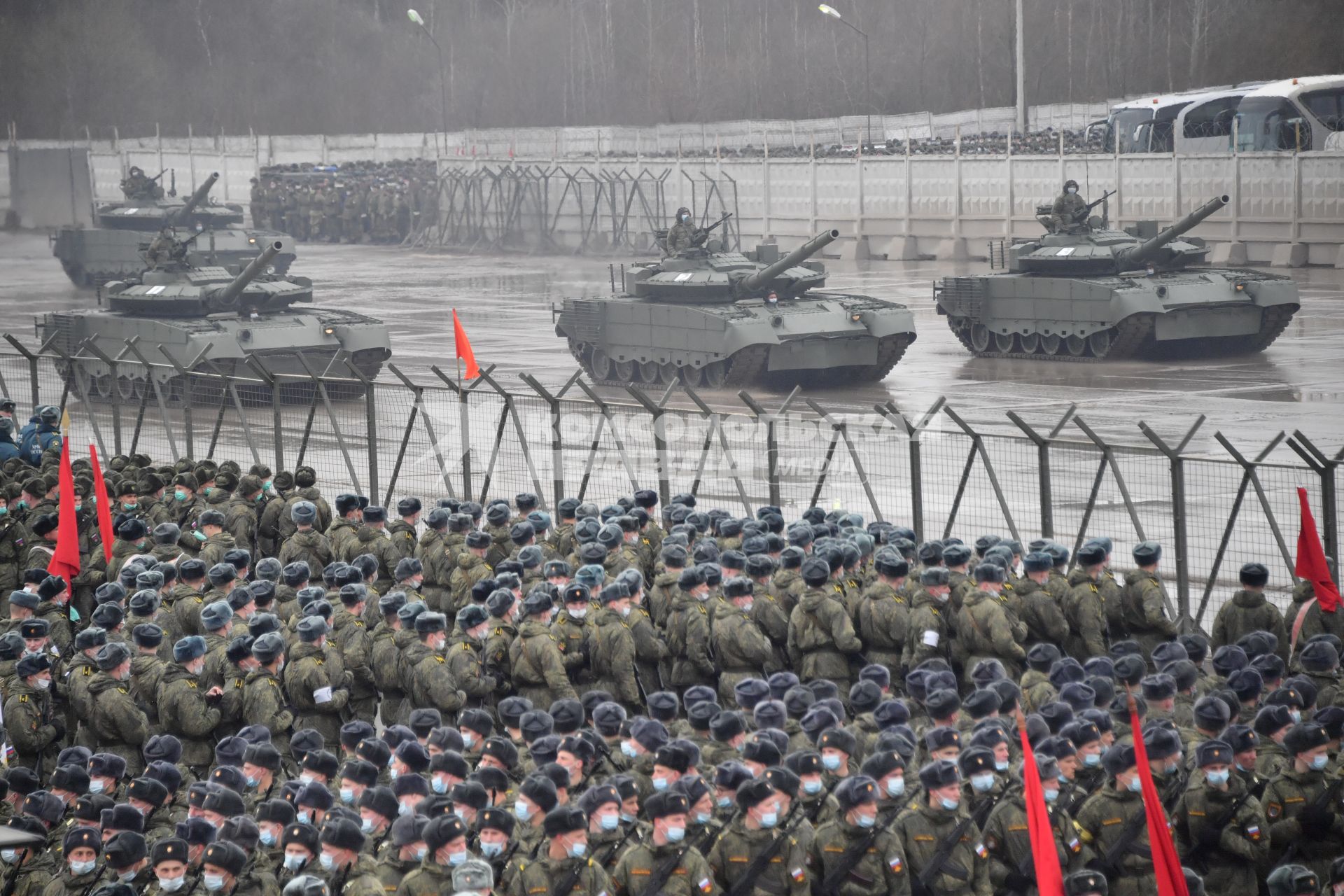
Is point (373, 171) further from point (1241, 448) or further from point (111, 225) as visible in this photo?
point (1241, 448)

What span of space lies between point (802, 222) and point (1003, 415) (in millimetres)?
28954

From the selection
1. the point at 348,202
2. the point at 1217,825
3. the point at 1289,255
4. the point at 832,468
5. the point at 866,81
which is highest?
the point at 866,81

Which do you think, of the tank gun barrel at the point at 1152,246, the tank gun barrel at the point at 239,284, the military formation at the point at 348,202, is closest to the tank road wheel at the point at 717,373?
the tank gun barrel at the point at 239,284

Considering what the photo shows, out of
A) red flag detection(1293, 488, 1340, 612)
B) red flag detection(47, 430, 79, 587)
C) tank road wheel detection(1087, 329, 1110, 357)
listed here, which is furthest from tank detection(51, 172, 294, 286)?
red flag detection(1293, 488, 1340, 612)

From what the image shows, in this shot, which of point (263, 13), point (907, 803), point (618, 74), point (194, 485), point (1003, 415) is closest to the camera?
point (907, 803)

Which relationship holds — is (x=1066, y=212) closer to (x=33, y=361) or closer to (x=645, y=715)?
(x=33, y=361)

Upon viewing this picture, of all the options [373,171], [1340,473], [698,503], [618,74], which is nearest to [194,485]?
[698,503]

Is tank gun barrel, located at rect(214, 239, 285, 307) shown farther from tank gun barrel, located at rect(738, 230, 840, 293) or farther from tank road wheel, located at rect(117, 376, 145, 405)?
tank gun barrel, located at rect(738, 230, 840, 293)

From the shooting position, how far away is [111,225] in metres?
44.8

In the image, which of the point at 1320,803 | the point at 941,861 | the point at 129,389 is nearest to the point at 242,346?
the point at 129,389

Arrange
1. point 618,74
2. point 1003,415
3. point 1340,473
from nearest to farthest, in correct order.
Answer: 1. point 1340,473
2. point 1003,415
3. point 618,74

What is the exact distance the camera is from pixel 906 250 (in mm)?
48844

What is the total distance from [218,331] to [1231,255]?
23.4 metres

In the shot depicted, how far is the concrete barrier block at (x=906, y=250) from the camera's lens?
1923 inches
